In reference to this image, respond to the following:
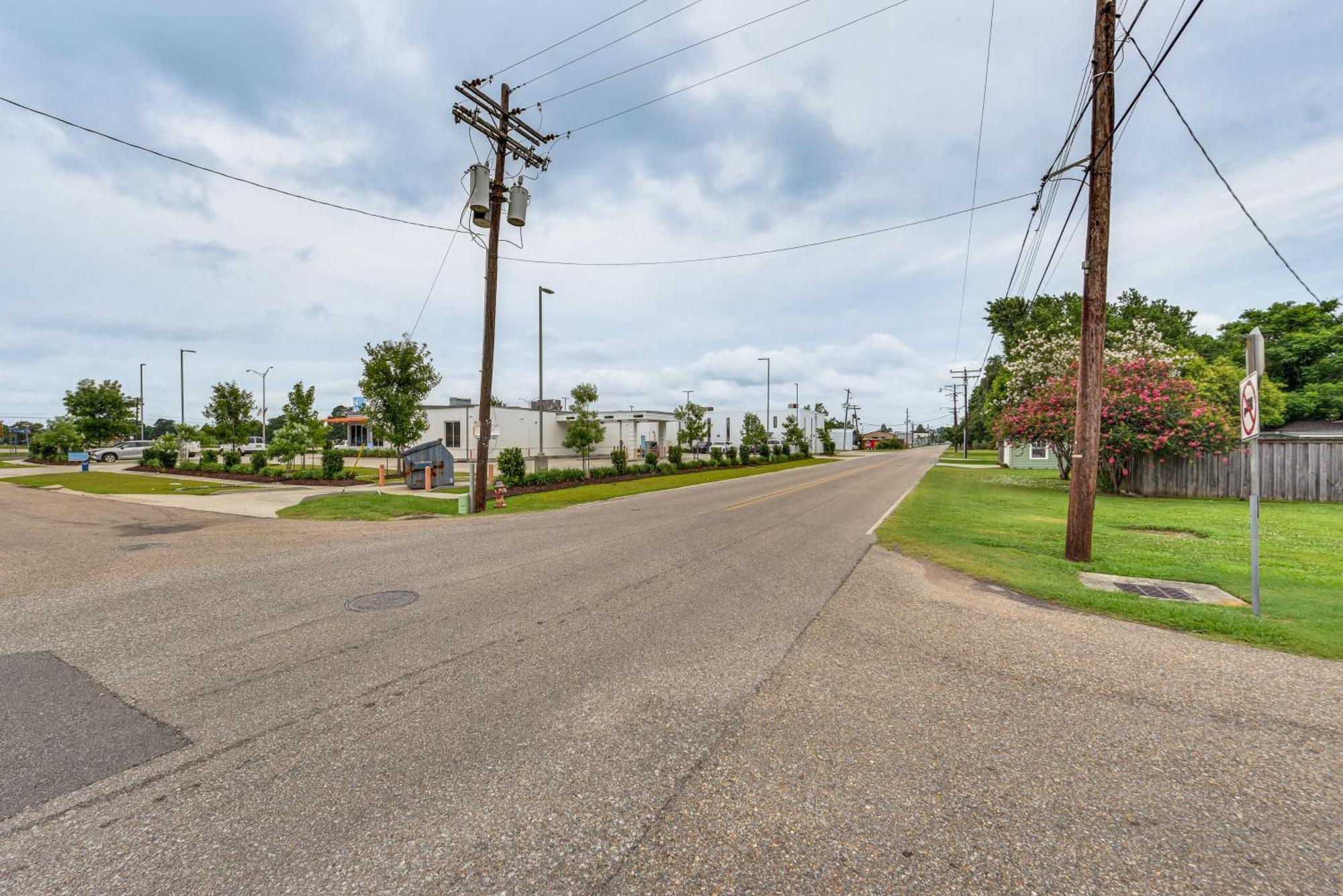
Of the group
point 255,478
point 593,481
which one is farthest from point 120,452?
point 593,481

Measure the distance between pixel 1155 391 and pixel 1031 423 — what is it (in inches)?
136

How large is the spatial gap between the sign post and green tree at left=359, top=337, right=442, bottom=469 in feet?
79.8

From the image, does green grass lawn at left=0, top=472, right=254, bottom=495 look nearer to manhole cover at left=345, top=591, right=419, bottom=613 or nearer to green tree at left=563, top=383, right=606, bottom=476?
green tree at left=563, top=383, right=606, bottom=476

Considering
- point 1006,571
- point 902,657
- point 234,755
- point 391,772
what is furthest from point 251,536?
point 1006,571

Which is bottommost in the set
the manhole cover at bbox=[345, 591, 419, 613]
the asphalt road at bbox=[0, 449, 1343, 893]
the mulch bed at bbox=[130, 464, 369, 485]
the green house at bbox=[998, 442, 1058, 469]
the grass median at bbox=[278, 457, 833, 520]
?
the grass median at bbox=[278, 457, 833, 520]

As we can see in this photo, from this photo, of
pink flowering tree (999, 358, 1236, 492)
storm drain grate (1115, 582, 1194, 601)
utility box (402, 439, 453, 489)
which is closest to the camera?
storm drain grate (1115, 582, 1194, 601)

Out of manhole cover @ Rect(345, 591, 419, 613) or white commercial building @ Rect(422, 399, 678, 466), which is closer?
manhole cover @ Rect(345, 591, 419, 613)

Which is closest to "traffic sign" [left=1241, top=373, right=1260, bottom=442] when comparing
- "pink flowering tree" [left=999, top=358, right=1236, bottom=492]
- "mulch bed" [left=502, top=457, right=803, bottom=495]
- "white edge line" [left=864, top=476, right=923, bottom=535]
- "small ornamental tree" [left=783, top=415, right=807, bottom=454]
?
"white edge line" [left=864, top=476, right=923, bottom=535]

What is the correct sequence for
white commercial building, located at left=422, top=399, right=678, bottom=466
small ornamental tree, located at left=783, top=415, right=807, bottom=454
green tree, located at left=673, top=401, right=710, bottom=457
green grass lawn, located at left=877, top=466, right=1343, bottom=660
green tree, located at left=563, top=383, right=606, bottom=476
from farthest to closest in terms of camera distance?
small ornamental tree, located at left=783, top=415, right=807, bottom=454 < white commercial building, located at left=422, top=399, right=678, bottom=466 < green tree, located at left=673, top=401, right=710, bottom=457 < green tree, located at left=563, top=383, right=606, bottom=476 < green grass lawn, located at left=877, top=466, right=1343, bottom=660

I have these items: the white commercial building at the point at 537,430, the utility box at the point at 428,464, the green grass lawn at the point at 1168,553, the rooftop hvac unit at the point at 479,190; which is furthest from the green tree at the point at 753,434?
the rooftop hvac unit at the point at 479,190

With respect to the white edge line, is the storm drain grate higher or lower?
higher

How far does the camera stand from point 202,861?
87.1 inches

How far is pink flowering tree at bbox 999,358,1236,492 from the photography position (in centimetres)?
1561

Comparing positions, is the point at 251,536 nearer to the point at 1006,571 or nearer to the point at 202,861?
the point at 202,861
